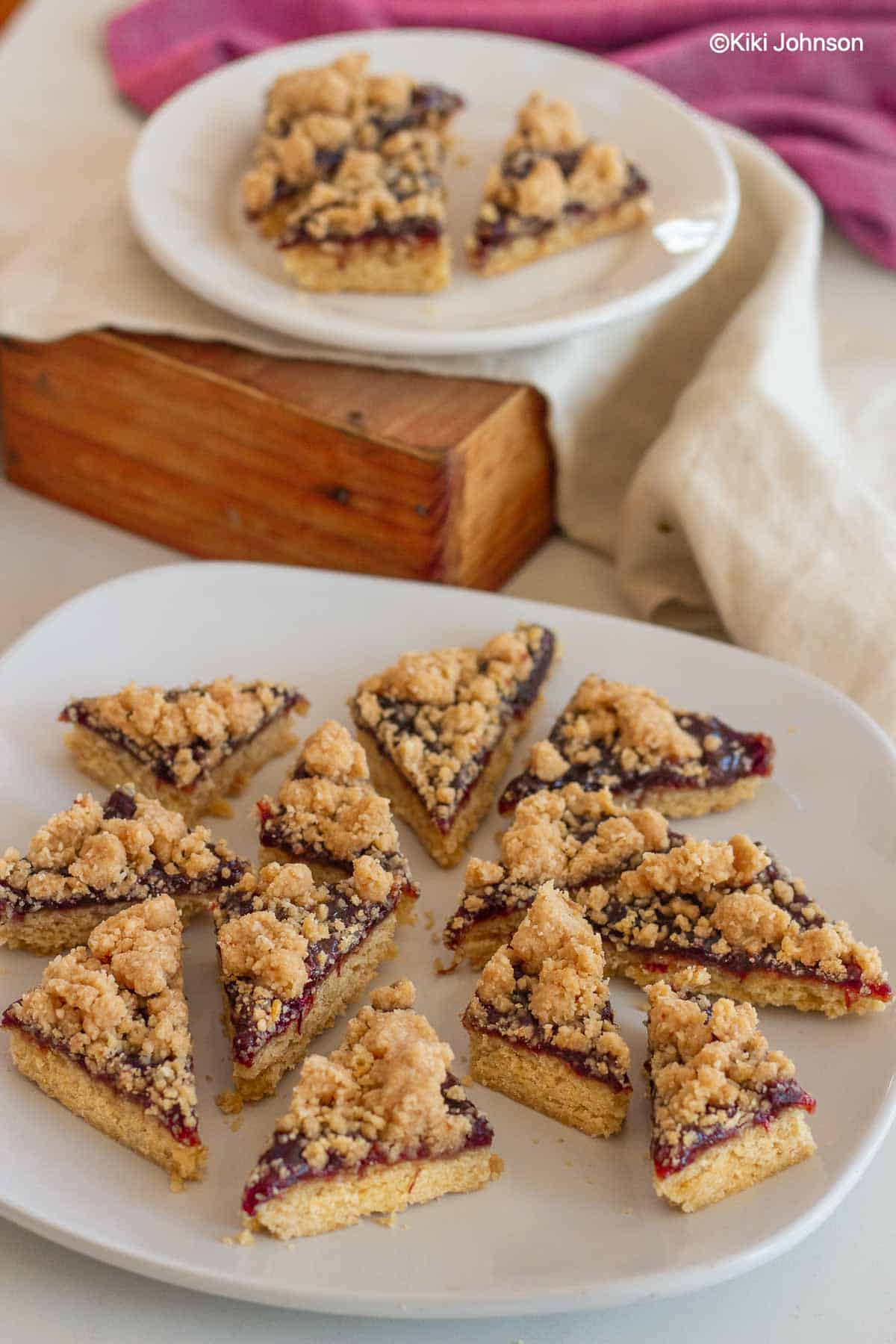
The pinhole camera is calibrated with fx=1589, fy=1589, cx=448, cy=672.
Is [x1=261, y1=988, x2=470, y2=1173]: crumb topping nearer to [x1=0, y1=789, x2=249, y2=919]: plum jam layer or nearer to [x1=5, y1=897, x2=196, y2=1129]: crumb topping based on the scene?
[x1=5, y1=897, x2=196, y2=1129]: crumb topping

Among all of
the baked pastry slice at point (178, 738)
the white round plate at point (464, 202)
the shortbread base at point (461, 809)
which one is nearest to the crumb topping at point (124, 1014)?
the baked pastry slice at point (178, 738)

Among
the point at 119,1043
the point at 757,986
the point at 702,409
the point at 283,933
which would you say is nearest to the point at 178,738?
the point at 283,933

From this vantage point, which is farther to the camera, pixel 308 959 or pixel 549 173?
pixel 549 173

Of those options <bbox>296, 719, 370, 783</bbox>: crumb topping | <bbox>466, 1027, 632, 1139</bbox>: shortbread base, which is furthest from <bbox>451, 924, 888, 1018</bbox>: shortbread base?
<bbox>296, 719, 370, 783</bbox>: crumb topping

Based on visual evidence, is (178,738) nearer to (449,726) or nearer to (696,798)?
(449,726)

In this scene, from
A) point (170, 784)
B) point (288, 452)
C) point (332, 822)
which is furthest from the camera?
point (288, 452)

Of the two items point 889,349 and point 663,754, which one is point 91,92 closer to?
point 889,349

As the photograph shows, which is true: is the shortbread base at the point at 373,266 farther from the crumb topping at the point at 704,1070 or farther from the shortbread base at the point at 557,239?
the crumb topping at the point at 704,1070
